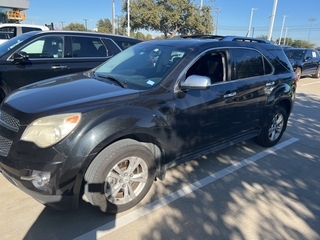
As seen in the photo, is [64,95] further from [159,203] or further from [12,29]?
[12,29]

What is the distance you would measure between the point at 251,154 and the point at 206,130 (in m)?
1.43

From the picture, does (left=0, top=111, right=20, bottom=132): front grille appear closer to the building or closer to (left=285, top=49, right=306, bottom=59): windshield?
(left=285, top=49, right=306, bottom=59): windshield

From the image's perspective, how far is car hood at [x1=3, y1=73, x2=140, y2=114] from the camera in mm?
2343

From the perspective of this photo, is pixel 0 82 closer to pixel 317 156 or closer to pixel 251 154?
pixel 251 154

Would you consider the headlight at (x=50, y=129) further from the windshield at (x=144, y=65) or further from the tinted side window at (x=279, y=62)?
the tinted side window at (x=279, y=62)

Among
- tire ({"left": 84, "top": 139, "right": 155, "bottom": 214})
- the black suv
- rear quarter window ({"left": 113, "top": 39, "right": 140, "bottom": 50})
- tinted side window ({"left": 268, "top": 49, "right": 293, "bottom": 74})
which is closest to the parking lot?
tire ({"left": 84, "top": 139, "right": 155, "bottom": 214})

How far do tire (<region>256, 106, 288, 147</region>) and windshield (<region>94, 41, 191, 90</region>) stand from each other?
2127 millimetres

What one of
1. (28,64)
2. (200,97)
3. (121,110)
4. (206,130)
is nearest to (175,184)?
(206,130)

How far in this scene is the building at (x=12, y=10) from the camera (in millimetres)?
32719

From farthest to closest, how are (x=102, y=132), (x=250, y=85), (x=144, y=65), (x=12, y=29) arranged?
(x=12, y=29)
(x=250, y=85)
(x=144, y=65)
(x=102, y=132)

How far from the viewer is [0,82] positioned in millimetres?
4566

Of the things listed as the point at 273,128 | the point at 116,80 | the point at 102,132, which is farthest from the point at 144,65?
the point at 273,128

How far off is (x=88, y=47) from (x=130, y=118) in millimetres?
3700

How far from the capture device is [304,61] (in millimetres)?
13945
